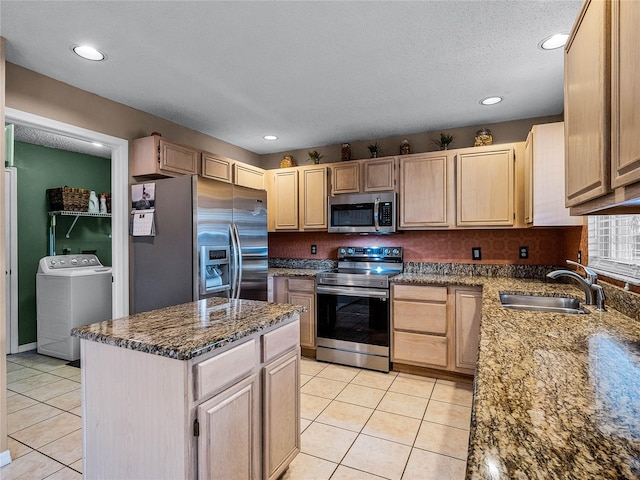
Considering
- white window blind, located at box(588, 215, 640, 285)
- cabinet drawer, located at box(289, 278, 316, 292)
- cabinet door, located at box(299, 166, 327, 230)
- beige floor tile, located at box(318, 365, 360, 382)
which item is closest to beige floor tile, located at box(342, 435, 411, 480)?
beige floor tile, located at box(318, 365, 360, 382)

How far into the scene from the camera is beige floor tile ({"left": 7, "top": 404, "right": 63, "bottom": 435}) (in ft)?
7.80

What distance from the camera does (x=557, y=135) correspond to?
2.57m

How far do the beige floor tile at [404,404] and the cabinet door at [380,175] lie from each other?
6.49 feet

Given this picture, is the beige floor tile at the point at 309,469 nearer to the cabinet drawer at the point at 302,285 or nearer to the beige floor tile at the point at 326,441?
the beige floor tile at the point at 326,441

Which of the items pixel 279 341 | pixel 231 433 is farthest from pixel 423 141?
pixel 231 433

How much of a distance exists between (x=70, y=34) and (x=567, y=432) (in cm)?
278

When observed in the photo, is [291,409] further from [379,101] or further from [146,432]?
[379,101]

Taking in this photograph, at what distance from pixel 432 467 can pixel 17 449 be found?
247 cm

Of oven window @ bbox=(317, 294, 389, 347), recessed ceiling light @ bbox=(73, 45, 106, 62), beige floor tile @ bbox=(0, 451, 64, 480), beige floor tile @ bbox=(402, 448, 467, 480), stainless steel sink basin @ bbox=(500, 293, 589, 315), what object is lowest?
beige floor tile @ bbox=(0, 451, 64, 480)

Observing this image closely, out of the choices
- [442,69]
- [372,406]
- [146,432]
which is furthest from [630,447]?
[442,69]

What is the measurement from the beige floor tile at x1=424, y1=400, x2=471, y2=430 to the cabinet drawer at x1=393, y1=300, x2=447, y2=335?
66cm

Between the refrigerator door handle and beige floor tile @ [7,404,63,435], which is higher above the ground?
the refrigerator door handle

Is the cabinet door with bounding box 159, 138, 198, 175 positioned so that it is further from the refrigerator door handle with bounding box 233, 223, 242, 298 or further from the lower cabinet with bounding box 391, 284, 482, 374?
the lower cabinet with bounding box 391, 284, 482, 374

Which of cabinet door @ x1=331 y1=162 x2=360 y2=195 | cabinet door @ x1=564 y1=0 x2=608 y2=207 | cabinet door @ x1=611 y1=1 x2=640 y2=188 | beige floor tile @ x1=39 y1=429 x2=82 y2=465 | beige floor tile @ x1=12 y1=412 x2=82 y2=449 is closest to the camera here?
cabinet door @ x1=611 y1=1 x2=640 y2=188
